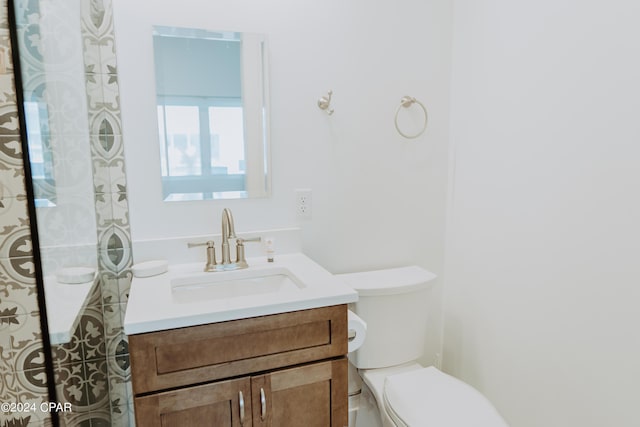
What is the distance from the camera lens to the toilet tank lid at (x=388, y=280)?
1.65 meters

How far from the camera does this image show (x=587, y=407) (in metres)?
1.36

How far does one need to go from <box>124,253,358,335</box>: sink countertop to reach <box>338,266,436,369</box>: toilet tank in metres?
0.28

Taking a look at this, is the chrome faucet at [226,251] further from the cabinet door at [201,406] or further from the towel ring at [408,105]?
the towel ring at [408,105]

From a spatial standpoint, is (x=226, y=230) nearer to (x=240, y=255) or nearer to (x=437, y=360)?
(x=240, y=255)

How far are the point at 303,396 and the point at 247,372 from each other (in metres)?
0.21

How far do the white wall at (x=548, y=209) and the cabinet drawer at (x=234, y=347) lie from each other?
0.79 m

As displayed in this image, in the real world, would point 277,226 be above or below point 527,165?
below

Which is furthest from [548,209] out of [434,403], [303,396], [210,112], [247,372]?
[210,112]

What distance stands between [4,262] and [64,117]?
43 centimetres

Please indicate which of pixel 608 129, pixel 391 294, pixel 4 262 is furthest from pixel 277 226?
pixel 608 129

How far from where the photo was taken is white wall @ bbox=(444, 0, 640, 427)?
1.24 m

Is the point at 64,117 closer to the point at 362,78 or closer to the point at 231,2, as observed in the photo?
the point at 231,2

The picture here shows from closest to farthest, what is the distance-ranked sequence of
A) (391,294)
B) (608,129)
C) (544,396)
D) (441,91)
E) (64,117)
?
1. (64,117)
2. (608,129)
3. (544,396)
4. (391,294)
5. (441,91)

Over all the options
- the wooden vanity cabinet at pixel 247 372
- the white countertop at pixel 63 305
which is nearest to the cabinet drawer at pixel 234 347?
the wooden vanity cabinet at pixel 247 372
